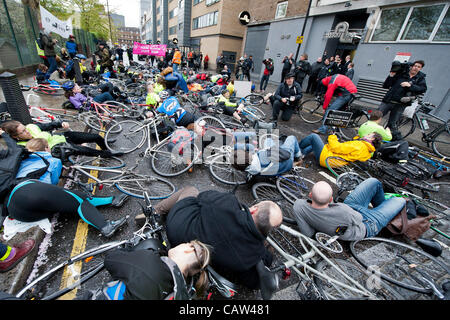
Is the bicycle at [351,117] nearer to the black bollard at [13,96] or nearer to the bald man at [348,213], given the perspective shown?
the bald man at [348,213]

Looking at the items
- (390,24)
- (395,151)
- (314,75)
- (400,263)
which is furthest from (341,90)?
(390,24)

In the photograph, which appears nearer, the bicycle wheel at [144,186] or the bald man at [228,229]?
the bald man at [228,229]

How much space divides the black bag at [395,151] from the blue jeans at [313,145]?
1320mm

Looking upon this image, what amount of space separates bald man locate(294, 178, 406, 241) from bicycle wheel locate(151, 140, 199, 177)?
2296 millimetres

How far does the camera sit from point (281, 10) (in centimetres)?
1506

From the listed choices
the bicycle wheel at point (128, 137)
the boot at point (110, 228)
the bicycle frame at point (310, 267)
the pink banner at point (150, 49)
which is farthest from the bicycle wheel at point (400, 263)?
the pink banner at point (150, 49)

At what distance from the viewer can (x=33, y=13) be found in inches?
437

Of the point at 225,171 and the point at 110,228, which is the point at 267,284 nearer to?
the point at 110,228

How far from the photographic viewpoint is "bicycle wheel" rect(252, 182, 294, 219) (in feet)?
10.7

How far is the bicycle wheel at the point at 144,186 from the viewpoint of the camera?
3199mm

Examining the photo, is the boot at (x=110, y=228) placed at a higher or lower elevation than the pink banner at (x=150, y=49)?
lower

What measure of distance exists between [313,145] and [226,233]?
3922mm
